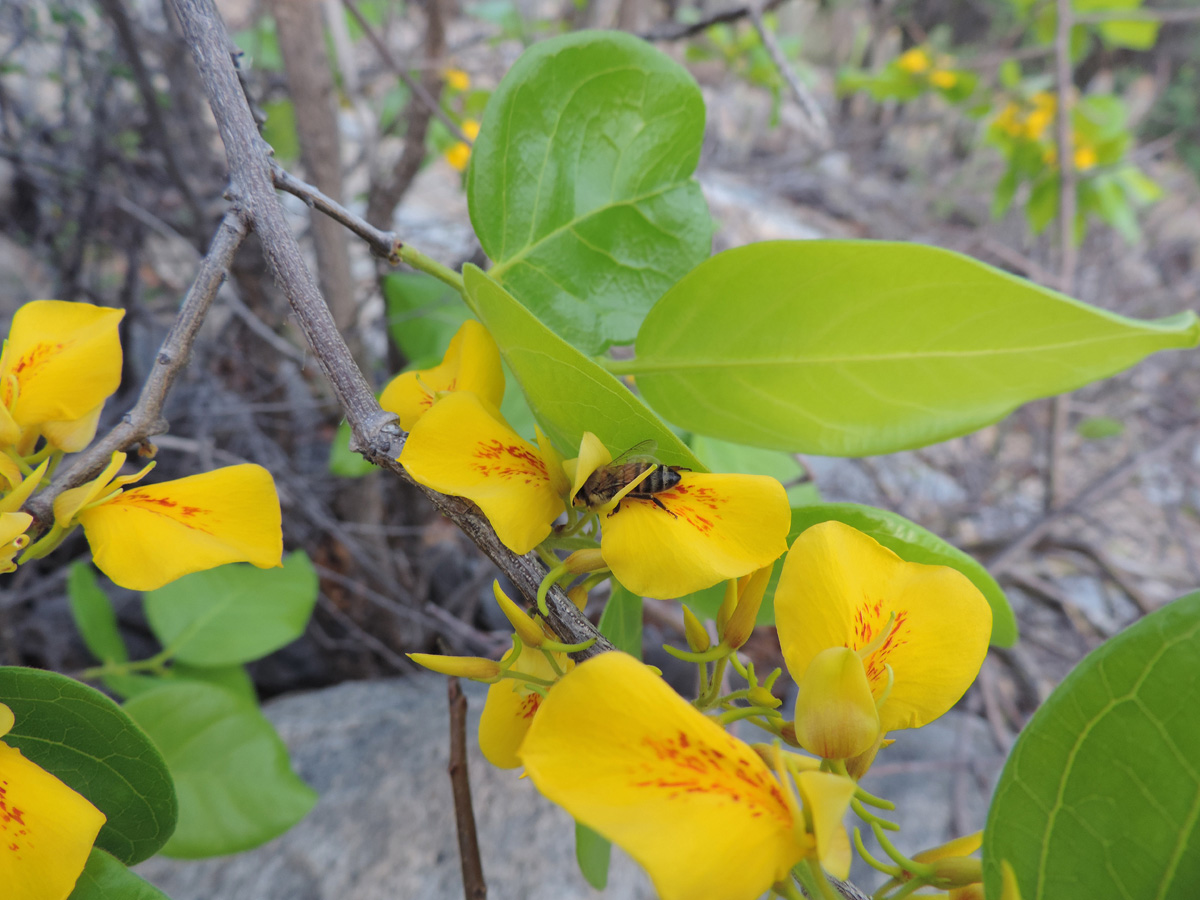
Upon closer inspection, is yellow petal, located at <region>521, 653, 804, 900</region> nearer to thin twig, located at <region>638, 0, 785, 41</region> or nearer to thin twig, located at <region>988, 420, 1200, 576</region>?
thin twig, located at <region>638, 0, 785, 41</region>

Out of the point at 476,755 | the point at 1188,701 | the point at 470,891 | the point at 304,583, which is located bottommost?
the point at 476,755

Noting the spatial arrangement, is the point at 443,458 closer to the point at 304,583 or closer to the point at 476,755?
the point at 304,583

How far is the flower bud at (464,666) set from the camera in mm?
269

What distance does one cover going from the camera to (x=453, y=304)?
41.4 inches

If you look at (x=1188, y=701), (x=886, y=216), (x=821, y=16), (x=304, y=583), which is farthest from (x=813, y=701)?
(x=821, y=16)

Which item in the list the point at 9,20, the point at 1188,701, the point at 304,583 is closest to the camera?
the point at 1188,701

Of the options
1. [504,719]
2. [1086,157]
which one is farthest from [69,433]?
[1086,157]

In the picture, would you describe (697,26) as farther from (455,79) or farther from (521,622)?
(455,79)

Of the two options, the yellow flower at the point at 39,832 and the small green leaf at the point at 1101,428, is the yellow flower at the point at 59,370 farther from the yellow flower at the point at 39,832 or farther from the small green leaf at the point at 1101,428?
the small green leaf at the point at 1101,428

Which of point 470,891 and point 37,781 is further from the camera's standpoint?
point 470,891

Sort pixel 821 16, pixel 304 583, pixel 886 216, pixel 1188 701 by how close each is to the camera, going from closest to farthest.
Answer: pixel 1188 701 → pixel 304 583 → pixel 886 216 → pixel 821 16

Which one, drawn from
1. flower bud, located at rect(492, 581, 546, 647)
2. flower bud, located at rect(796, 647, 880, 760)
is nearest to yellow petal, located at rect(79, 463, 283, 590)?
flower bud, located at rect(492, 581, 546, 647)

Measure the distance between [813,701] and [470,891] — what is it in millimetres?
259

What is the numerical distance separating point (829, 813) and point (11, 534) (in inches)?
11.6
